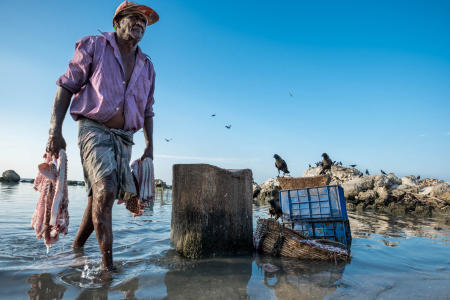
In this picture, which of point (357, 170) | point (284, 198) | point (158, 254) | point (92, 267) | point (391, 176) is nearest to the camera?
point (92, 267)

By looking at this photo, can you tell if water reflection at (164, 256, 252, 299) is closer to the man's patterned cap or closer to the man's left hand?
the man's left hand

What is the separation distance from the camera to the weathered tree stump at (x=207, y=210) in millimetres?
3484

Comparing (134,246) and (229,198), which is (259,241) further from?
(134,246)

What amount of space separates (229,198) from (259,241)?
78cm

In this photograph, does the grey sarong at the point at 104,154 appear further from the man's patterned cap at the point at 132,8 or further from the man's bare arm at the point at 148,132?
the man's patterned cap at the point at 132,8

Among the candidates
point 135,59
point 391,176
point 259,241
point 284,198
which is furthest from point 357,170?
point 135,59

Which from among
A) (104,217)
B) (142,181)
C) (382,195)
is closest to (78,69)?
(142,181)

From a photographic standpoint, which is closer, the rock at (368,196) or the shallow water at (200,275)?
the shallow water at (200,275)

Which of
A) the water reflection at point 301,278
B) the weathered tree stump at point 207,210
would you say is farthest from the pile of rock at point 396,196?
the water reflection at point 301,278

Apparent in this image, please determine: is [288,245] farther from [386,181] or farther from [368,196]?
[386,181]

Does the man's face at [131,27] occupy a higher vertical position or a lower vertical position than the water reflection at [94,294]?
higher

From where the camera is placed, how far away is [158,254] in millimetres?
3504

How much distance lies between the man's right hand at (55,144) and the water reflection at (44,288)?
109 centimetres

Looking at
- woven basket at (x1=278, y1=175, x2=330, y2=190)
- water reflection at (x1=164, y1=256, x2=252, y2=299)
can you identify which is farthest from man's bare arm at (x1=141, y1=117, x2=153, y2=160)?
woven basket at (x1=278, y1=175, x2=330, y2=190)
